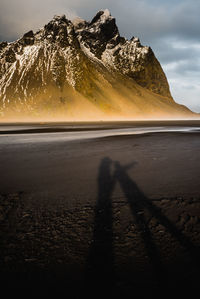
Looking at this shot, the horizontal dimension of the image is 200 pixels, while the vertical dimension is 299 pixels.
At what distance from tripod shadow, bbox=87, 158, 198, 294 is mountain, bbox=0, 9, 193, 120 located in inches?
3423

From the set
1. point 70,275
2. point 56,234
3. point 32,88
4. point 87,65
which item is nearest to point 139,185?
point 56,234

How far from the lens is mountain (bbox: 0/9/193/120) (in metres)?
94.4

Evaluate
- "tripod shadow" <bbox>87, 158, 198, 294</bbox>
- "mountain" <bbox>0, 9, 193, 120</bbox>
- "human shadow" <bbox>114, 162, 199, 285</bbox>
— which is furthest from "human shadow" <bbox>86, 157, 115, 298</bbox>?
"mountain" <bbox>0, 9, 193, 120</bbox>

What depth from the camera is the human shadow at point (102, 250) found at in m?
2.34

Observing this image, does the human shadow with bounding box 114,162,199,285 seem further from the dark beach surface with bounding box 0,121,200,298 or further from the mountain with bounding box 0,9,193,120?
the mountain with bounding box 0,9,193,120

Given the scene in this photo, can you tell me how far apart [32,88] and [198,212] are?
106m

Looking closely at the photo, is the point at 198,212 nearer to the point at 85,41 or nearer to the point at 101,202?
the point at 101,202

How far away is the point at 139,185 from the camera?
19.0 ft

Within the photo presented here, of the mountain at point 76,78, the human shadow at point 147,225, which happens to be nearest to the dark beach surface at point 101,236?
the human shadow at point 147,225

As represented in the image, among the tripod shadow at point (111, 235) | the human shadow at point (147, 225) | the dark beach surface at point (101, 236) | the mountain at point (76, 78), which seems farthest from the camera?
the mountain at point (76, 78)

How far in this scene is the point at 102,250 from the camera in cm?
287

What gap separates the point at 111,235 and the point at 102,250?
420mm

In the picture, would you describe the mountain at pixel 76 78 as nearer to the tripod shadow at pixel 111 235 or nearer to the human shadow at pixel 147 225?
the human shadow at pixel 147 225

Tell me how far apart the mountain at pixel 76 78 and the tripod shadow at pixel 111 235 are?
86945mm
